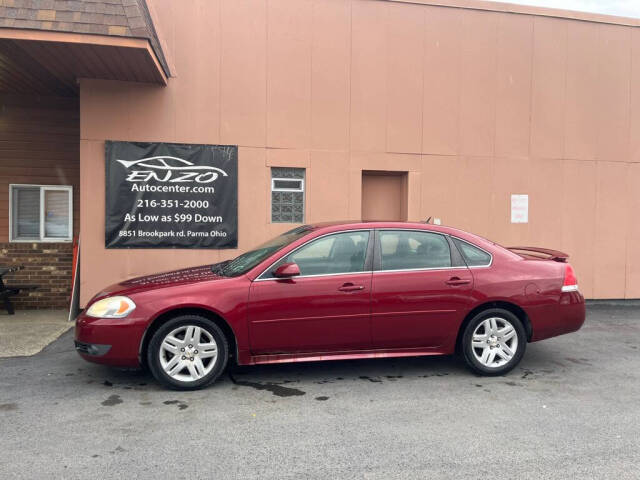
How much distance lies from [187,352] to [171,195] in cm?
389

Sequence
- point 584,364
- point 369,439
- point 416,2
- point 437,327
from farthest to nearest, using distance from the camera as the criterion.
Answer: point 416,2
point 584,364
point 437,327
point 369,439

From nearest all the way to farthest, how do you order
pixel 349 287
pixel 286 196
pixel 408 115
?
pixel 349 287 < pixel 286 196 < pixel 408 115

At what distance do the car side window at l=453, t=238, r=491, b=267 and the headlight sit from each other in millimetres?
3163

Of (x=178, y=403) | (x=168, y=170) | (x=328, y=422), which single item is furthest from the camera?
(x=168, y=170)

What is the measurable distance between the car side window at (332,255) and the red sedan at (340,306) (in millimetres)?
10

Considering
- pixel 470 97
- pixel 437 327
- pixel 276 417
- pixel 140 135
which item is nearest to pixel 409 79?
pixel 470 97

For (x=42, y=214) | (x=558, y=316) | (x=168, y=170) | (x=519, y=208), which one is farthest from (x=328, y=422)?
(x=42, y=214)

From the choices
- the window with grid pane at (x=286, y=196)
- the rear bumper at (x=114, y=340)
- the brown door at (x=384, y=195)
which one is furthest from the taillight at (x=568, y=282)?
the window with grid pane at (x=286, y=196)

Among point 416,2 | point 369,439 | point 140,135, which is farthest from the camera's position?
point 416,2

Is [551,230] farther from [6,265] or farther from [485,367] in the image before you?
[6,265]

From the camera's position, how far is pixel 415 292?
15.1ft

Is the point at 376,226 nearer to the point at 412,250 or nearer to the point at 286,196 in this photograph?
the point at 412,250

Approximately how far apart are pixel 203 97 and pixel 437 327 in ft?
17.2

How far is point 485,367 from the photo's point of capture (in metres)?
4.72
